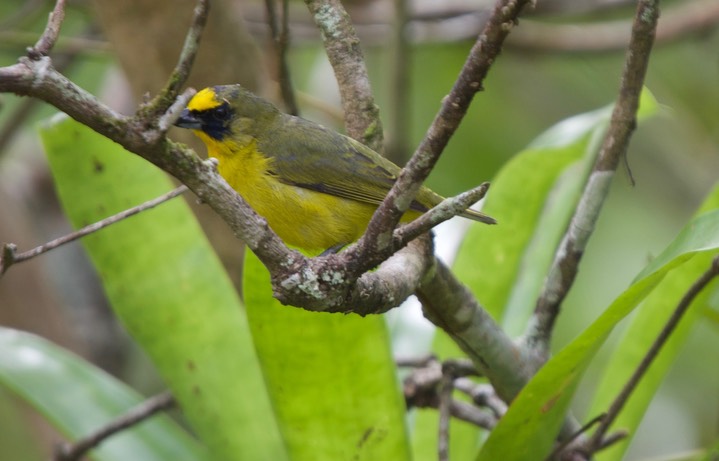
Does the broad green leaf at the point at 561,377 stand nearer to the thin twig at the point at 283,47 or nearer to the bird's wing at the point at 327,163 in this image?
the bird's wing at the point at 327,163

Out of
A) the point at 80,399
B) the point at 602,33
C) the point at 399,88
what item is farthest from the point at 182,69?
the point at 602,33

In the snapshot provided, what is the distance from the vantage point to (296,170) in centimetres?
241

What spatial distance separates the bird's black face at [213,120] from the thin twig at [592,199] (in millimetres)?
966

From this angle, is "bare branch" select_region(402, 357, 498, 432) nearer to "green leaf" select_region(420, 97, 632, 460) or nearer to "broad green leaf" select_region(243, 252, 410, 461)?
"broad green leaf" select_region(243, 252, 410, 461)

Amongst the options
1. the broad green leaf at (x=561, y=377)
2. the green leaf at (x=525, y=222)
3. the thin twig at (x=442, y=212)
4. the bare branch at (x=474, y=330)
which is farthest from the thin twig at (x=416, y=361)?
the thin twig at (x=442, y=212)

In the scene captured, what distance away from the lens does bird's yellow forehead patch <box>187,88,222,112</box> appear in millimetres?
2533

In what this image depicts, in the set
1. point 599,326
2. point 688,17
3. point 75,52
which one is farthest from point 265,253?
point 688,17

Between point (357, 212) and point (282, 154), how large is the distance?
299 mm

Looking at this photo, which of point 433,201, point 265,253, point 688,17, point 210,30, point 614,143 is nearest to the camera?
point 265,253

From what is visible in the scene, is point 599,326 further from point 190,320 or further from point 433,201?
point 190,320

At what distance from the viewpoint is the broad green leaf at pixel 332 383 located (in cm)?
192

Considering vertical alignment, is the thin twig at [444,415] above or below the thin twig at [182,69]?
below

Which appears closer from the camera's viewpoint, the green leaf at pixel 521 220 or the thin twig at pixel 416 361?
the thin twig at pixel 416 361

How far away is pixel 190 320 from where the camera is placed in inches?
87.8
